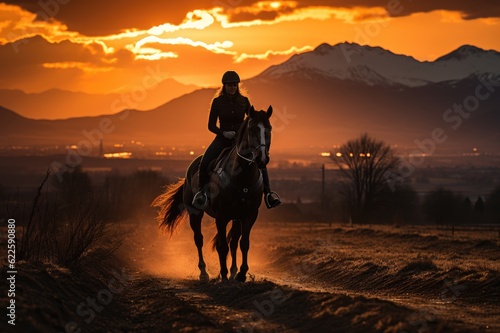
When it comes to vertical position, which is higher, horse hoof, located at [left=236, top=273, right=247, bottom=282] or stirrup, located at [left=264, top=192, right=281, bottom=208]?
stirrup, located at [left=264, top=192, right=281, bottom=208]

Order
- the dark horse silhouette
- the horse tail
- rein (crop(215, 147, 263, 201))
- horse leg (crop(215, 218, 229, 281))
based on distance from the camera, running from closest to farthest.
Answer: the dark horse silhouette, rein (crop(215, 147, 263, 201)), horse leg (crop(215, 218, 229, 281)), the horse tail

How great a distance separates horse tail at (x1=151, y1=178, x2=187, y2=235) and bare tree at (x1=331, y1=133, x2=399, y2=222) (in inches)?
3470

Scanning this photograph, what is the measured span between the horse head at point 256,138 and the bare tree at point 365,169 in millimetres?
94391

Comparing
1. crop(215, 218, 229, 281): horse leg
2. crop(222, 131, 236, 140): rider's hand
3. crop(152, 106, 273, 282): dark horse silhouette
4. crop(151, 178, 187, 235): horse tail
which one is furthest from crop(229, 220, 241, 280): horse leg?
crop(151, 178, 187, 235): horse tail

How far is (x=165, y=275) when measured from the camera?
78.6 ft

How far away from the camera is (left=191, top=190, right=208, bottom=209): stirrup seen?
19.9 m

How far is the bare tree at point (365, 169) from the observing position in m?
116

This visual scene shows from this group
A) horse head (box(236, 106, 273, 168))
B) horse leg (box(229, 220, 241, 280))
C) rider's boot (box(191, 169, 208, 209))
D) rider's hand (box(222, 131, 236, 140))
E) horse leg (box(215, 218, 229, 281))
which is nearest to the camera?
horse head (box(236, 106, 273, 168))

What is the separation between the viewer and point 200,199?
20109 millimetres

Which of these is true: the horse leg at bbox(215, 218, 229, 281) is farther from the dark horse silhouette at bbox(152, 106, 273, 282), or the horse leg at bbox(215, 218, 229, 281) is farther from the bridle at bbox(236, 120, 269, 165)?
the bridle at bbox(236, 120, 269, 165)

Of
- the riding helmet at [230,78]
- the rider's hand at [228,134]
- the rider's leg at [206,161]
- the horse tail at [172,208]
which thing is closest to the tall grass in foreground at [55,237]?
the rider's leg at [206,161]

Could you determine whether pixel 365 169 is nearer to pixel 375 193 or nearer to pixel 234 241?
pixel 375 193

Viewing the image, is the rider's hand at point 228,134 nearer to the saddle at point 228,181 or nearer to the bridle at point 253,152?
the saddle at point 228,181

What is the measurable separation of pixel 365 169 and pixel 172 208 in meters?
96.1
